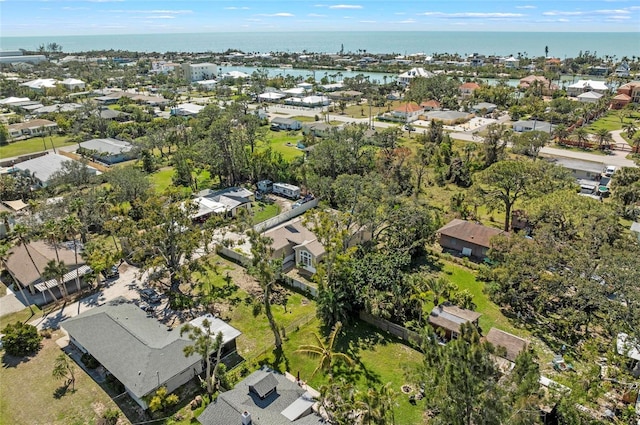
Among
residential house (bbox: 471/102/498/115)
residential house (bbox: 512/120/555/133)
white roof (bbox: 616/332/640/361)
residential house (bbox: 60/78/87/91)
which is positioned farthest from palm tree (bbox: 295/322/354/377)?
residential house (bbox: 60/78/87/91)

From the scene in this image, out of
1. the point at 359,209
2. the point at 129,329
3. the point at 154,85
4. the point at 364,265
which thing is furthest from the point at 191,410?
the point at 154,85

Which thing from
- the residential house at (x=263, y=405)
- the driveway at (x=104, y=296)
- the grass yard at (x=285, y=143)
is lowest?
the driveway at (x=104, y=296)

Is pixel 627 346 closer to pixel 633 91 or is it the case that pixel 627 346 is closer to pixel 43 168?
pixel 43 168

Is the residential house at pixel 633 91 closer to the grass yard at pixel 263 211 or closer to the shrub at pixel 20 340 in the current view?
the grass yard at pixel 263 211

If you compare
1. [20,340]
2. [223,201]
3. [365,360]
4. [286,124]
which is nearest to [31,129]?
[286,124]

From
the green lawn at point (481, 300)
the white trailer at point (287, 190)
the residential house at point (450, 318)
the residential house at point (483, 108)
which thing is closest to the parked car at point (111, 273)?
the white trailer at point (287, 190)
